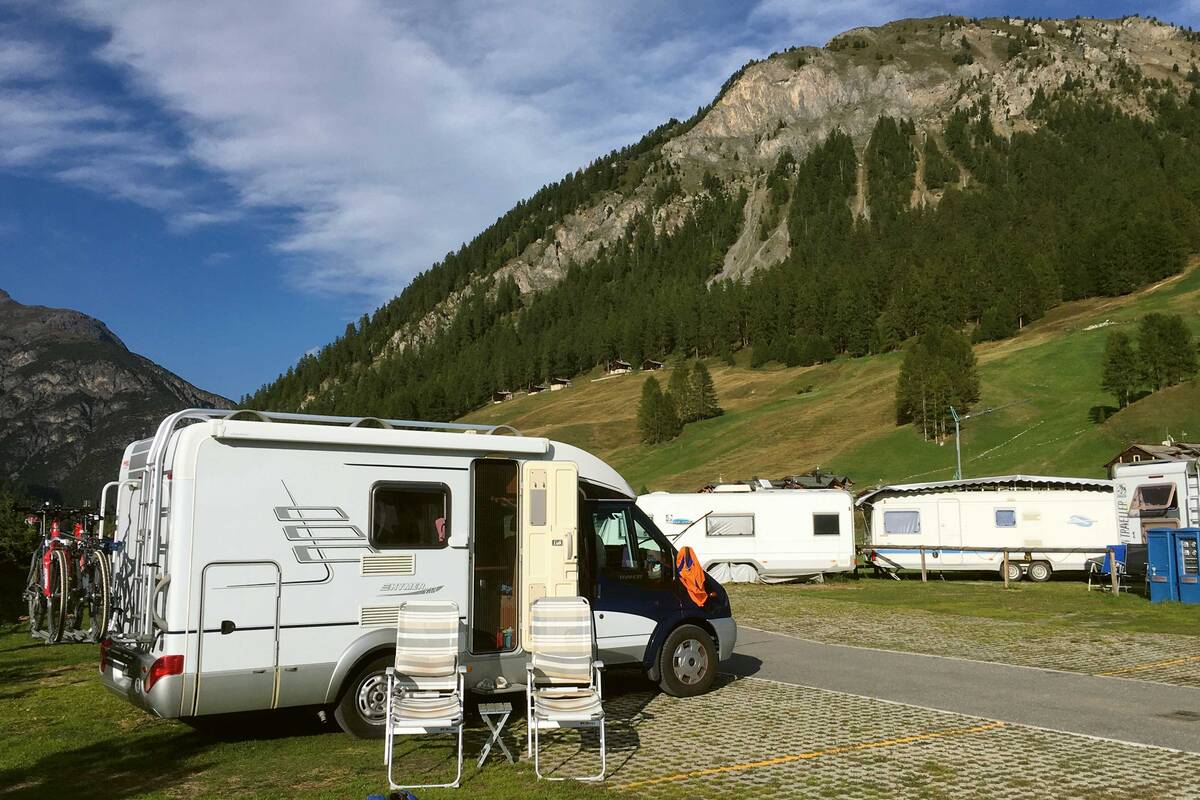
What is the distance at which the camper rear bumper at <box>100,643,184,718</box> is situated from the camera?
725cm

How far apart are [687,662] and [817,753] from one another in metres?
2.79

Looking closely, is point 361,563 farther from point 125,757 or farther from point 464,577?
point 125,757

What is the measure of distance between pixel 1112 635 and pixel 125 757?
47.8 ft

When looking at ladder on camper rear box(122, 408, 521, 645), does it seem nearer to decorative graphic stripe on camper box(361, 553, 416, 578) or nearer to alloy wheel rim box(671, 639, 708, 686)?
decorative graphic stripe on camper box(361, 553, 416, 578)

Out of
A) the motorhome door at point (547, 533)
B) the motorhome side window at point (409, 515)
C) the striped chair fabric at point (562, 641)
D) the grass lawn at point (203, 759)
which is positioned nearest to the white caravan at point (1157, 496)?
the motorhome door at point (547, 533)

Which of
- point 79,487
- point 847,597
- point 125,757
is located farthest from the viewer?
point 79,487

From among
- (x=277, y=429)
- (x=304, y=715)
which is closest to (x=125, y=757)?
(x=304, y=715)

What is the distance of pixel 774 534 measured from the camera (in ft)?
90.9

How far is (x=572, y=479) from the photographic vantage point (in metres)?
9.54

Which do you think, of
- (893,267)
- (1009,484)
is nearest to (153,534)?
(1009,484)

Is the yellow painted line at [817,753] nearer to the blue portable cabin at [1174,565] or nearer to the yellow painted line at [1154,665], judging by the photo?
the yellow painted line at [1154,665]

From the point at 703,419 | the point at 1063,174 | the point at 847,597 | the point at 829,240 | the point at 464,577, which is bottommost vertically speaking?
the point at 847,597

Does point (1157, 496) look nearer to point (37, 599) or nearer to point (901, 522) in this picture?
point (901, 522)

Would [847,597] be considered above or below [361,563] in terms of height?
below
